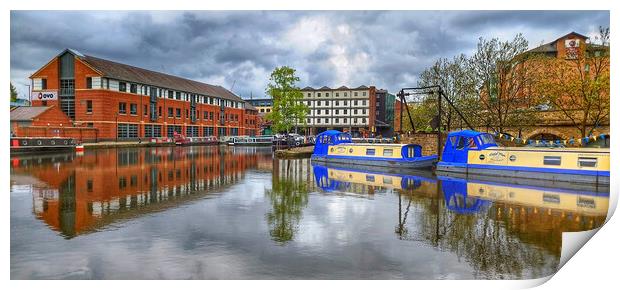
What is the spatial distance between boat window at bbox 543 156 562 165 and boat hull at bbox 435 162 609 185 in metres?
0.37

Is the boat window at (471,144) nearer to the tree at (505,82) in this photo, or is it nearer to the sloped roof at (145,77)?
the tree at (505,82)

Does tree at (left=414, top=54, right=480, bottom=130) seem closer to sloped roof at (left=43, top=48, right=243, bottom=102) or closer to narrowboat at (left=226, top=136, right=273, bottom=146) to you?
narrowboat at (left=226, top=136, right=273, bottom=146)

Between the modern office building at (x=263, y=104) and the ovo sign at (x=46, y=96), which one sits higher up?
the modern office building at (x=263, y=104)

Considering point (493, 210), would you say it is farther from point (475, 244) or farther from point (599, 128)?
point (599, 128)

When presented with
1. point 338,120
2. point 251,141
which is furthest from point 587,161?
point 338,120

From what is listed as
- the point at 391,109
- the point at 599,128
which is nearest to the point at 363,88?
the point at 391,109

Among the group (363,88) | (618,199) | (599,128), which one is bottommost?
(618,199)

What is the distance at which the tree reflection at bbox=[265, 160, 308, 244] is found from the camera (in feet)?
35.5

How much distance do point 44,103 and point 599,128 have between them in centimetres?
6229

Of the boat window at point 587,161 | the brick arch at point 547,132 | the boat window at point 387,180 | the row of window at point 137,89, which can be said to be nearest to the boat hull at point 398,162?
the boat window at point 387,180

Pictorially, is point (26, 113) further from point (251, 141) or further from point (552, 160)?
point (552, 160)

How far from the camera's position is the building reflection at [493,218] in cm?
883

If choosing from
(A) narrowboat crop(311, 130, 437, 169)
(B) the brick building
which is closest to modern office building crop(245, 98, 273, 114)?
(B) the brick building

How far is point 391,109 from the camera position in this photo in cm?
11200
